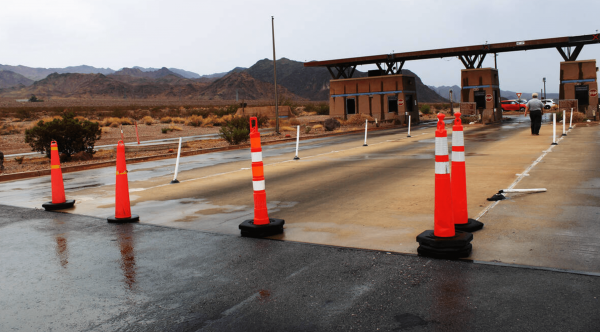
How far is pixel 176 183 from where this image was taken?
12.0m

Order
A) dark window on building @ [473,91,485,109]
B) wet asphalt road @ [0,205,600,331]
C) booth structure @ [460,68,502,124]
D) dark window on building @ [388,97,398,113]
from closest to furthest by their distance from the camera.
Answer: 1. wet asphalt road @ [0,205,600,331]
2. booth structure @ [460,68,502,124]
3. dark window on building @ [473,91,485,109]
4. dark window on building @ [388,97,398,113]

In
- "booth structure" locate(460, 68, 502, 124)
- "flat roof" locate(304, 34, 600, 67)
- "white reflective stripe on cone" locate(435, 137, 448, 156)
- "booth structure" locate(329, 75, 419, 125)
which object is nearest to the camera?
"white reflective stripe on cone" locate(435, 137, 448, 156)

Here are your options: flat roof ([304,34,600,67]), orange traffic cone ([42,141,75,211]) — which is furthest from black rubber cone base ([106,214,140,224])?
flat roof ([304,34,600,67])

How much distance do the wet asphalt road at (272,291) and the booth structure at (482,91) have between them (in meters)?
36.5

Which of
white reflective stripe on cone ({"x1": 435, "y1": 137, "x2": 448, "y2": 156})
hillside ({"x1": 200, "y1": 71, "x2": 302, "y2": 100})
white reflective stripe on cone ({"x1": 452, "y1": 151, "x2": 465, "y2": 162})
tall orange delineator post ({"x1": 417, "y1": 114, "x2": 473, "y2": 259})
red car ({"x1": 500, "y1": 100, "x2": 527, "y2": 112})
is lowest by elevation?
tall orange delineator post ({"x1": 417, "y1": 114, "x2": 473, "y2": 259})

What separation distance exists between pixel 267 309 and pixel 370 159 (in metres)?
11.7

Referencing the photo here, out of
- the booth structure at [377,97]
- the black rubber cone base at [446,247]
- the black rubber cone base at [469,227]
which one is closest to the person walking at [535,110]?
the black rubber cone base at [469,227]

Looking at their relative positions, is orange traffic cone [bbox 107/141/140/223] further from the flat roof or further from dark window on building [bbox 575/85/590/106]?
dark window on building [bbox 575/85/590/106]

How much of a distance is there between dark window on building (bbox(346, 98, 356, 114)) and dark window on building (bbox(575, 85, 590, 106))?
1742 cm

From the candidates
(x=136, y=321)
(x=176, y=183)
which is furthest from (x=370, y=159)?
(x=136, y=321)

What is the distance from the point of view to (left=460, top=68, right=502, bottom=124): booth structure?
39.5 metres

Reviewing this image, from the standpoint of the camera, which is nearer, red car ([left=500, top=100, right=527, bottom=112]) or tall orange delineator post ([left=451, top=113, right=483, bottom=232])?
tall orange delineator post ([left=451, top=113, right=483, bottom=232])

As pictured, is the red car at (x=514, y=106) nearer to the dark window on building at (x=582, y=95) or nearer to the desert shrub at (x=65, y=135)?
the dark window on building at (x=582, y=95)

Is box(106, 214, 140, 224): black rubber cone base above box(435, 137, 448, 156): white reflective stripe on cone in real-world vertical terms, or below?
below
